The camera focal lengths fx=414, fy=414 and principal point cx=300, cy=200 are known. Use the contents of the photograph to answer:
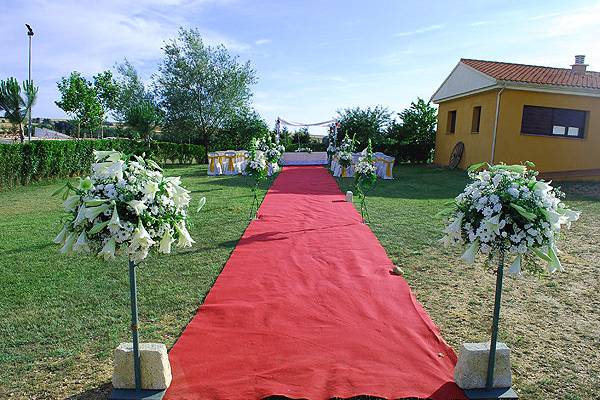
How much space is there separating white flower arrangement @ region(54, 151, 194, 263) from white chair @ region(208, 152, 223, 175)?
16.2 metres

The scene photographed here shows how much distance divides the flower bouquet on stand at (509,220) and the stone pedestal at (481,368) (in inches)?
2.6

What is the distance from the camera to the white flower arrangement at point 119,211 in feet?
7.33

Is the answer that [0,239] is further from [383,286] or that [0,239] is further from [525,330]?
[525,330]

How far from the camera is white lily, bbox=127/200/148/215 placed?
2.21 metres

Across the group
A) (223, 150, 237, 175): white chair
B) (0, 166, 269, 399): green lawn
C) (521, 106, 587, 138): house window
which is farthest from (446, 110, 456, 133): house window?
(0, 166, 269, 399): green lawn

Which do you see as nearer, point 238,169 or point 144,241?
point 144,241

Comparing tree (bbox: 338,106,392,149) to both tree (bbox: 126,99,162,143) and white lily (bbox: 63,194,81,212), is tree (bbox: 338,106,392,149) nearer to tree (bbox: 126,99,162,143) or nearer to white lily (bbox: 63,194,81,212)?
tree (bbox: 126,99,162,143)

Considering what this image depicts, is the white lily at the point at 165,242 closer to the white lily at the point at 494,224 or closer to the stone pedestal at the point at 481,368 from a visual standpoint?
the white lily at the point at 494,224

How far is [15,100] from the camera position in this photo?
18.0 meters

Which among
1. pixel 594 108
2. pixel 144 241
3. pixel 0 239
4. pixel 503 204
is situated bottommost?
pixel 0 239

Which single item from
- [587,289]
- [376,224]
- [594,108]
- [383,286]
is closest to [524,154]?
[594,108]

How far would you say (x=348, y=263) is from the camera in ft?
18.1

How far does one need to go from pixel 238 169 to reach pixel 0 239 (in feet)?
41.0

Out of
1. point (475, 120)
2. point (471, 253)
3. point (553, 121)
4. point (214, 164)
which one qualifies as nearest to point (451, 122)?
point (475, 120)
